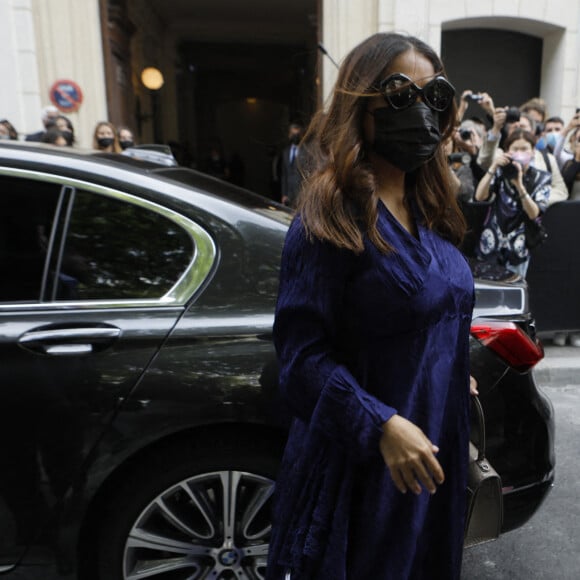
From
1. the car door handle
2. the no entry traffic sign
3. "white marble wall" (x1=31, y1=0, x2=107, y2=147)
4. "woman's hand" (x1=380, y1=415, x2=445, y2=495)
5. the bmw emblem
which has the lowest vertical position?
the bmw emblem

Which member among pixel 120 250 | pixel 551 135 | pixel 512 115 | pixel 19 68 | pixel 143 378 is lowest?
pixel 143 378

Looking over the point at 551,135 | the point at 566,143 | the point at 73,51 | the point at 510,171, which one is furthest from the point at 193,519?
the point at 73,51

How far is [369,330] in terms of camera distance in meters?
1.21

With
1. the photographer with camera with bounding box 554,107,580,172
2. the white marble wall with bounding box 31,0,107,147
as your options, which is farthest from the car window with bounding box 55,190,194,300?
the white marble wall with bounding box 31,0,107,147

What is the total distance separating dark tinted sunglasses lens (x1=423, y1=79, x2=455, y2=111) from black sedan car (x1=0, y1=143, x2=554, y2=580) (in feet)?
2.47

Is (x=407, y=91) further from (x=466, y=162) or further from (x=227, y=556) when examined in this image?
(x=466, y=162)

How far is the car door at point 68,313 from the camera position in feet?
5.61

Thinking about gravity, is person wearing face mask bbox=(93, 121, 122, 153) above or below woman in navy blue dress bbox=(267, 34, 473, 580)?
above

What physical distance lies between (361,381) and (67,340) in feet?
3.09

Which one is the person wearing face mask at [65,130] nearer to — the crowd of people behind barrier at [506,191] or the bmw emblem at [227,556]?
the crowd of people behind barrier at [506,191]

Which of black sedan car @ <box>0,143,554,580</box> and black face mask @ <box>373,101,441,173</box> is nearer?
black face mask @ <box>373,101,441,173</box>

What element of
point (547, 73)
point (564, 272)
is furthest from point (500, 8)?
point (564, 272)

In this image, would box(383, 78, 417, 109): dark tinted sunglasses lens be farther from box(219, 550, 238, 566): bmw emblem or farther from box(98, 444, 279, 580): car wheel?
box(219, 550, 238, 566): bmw emblem

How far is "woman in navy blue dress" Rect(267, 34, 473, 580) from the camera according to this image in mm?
1163
